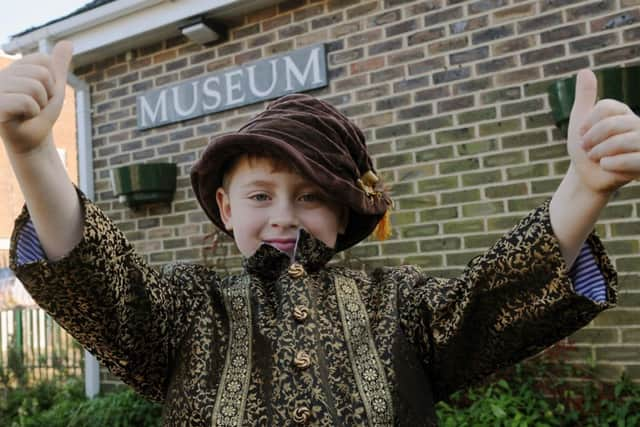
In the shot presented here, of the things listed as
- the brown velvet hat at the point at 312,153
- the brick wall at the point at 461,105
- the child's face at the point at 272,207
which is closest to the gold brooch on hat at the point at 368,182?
the brown velvet hat at the point at 312,153

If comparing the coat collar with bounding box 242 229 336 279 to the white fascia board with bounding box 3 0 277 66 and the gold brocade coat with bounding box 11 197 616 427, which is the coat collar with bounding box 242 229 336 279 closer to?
the gold brocade coat with bounding box 11 197 616 427

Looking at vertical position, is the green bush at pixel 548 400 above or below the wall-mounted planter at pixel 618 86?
below

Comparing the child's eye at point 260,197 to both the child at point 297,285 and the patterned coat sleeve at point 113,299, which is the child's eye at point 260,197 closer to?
the child at point 297,285

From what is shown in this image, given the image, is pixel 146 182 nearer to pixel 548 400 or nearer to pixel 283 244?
pixel 548 400

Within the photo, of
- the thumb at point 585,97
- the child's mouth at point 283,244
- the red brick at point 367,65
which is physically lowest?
the child's mouth at point 283,244

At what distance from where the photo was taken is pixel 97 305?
1.14 m

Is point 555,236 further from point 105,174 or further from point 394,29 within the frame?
point 105,174

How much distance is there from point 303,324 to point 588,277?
23.0 inches

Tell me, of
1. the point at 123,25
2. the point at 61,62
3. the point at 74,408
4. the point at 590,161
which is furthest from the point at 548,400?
the point at 123,25

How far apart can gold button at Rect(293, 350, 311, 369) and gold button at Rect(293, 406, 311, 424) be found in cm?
9

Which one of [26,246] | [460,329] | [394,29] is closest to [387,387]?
[460,329]

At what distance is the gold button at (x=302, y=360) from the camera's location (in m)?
1.26

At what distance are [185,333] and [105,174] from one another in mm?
3747

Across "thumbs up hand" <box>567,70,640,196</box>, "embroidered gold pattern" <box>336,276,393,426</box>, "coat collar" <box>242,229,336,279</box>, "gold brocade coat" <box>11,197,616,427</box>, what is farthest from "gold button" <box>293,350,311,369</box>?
"thumbs up hand" <box>567,70,640,196</box>
